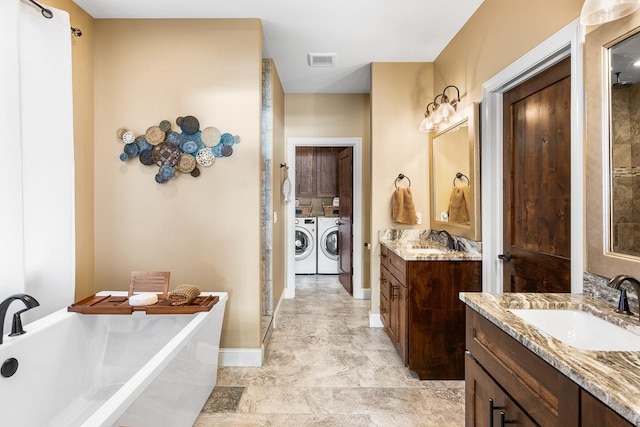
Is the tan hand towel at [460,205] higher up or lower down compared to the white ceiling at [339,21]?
lower down

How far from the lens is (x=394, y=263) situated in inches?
104

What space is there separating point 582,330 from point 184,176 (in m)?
2.49

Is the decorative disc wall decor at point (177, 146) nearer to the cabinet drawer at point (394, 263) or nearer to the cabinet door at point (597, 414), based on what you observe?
the cabinet drawer at point (394, 263)

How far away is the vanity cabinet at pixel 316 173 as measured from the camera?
5.68m

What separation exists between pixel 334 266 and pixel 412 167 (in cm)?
277

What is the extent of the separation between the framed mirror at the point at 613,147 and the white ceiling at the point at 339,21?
1.33 metres

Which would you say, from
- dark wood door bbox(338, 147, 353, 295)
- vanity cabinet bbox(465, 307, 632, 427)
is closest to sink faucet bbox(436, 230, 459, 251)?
vanity cabinet bbox(465, 307, 632, 427)

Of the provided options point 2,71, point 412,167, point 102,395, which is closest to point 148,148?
point 2,71

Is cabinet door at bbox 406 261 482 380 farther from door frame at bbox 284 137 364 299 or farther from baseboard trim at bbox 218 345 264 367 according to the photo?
door frame at bbox 284 137 364 299

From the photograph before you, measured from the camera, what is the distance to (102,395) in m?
1.89

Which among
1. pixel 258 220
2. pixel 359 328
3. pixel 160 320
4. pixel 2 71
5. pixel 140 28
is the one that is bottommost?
pixel 359 328

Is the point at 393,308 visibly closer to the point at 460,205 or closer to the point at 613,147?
the point at 460,205

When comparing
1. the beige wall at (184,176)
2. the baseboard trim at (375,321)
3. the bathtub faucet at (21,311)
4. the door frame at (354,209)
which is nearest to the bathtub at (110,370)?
the bathtub faucet at (21,311)

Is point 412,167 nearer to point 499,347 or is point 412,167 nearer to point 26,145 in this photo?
point 499,347
